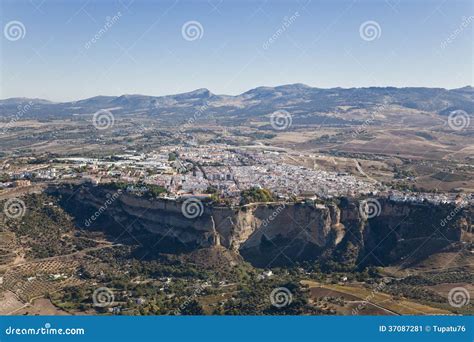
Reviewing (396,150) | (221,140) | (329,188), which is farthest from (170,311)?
(221,140)

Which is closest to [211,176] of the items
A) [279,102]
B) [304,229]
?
[304,229]

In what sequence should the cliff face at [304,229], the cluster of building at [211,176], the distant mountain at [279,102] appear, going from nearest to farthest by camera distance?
the cliff face at [304,229] < the cluster of building at [211,176] < the distant mountain at [279,102]

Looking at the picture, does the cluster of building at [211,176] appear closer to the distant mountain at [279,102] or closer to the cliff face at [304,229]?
the cliff face at [304,229]

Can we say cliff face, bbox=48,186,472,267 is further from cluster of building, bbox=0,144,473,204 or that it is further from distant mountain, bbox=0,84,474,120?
distant mountain, bbox=0,84,474,120

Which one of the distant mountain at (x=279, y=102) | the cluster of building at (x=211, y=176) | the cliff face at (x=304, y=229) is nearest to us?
the cliff face at (x=304, y=229)

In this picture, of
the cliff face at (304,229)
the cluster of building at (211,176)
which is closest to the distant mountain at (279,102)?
the cluster of building at (211,176)

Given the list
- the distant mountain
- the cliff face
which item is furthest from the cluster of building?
the distant mountain
